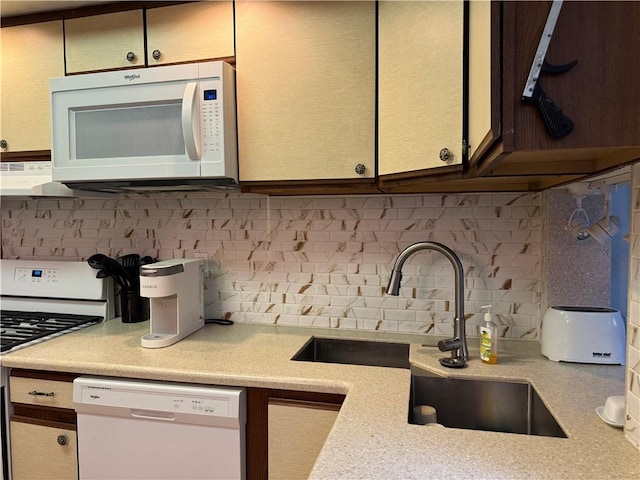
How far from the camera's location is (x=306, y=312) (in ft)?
6.26

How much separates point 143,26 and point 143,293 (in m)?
1.03

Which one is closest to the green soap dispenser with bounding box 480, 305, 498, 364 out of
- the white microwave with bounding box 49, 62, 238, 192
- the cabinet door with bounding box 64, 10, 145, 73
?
the white microwave with bounding box 49, 62, 238, 192

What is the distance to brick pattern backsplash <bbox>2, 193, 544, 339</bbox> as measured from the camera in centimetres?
171

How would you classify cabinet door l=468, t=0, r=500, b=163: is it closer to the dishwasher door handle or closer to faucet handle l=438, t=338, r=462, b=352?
faucet handle l=438, t=338, r=462, b=352

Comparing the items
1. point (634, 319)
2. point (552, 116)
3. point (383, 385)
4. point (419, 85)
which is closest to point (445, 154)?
point (419, 85)

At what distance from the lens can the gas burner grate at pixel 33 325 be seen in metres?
1.66

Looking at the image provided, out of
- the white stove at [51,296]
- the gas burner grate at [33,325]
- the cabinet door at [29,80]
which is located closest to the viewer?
the gas burner grate at [33,325]

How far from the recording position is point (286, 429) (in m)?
1.35

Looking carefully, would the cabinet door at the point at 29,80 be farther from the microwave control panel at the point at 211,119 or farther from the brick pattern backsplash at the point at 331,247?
the microwave control panel at the point at 211,119

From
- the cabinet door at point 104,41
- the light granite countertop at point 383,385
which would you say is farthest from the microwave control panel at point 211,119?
the light granite countertop at point 383,385

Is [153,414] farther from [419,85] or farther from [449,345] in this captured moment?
[419,85]

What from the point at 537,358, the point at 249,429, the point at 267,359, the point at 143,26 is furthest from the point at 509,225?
the point at 143,26

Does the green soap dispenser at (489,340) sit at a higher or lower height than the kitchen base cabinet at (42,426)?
higher

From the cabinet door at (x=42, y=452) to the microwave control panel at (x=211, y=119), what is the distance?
A: 42.5 inches
